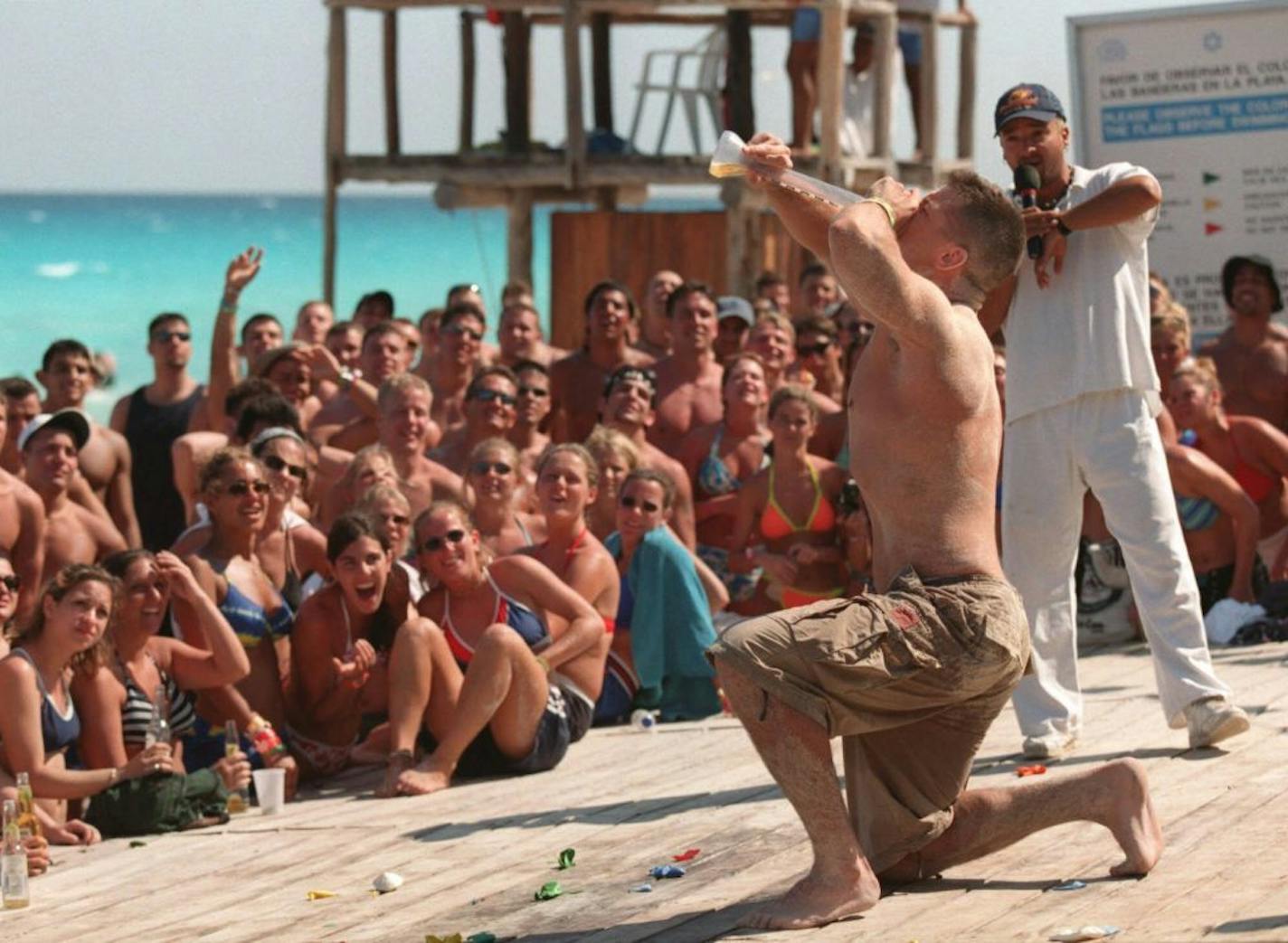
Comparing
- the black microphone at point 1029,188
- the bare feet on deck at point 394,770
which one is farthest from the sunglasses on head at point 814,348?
the black microphone at point 1029,188

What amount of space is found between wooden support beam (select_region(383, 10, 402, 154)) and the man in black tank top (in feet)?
26.7

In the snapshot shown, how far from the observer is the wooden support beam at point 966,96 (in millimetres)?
22422

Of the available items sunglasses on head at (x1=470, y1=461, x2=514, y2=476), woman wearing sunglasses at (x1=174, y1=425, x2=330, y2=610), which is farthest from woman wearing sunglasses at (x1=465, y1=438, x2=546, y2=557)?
woman wearing sunglasses at (x1=174, y1=425, x2=330, y2=610)

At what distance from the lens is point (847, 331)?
12.6 meters

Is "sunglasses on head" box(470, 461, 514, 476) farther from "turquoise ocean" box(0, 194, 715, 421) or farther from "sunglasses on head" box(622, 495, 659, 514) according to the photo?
"turquoise ocean" box(0, 194, 715, 421)

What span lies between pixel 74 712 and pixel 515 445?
394 cm

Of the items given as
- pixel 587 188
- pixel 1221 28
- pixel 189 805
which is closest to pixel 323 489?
pixel 189 805

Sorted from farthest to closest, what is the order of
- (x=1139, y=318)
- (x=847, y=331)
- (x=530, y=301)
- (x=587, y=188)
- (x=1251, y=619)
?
(x=587, y=188)
(x=530, y=301)
(x=847, y=331)
(x=1251, y=619)
(x=1139, y=318)

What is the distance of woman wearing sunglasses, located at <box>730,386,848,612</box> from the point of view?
1048 centimetres

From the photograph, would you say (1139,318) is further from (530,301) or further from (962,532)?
(530,301)

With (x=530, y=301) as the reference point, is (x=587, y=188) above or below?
above

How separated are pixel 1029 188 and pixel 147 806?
3528mm

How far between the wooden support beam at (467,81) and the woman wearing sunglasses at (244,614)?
12.0 m

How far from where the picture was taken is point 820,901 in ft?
18.1
